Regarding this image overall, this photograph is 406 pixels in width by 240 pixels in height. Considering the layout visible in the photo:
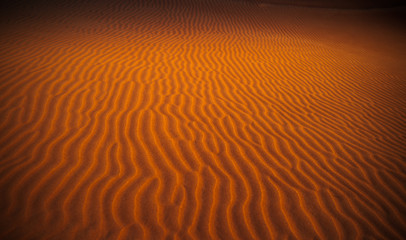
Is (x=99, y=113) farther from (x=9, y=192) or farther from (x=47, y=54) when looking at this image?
(x=47, y=54)

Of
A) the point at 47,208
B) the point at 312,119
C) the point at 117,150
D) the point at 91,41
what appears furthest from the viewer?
the point at 91,41

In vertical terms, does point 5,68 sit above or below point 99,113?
above

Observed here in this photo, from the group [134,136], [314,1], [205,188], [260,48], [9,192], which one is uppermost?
[314,1]

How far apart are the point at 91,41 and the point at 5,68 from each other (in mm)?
2421

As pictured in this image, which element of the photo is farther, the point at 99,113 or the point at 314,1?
the point at 314,1

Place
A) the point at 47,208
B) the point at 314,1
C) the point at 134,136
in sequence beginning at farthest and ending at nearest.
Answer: the point at 314,1, the point at 134,136, the point at 47,208

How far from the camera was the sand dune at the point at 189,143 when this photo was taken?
6.47 feet

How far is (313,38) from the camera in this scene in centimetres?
945

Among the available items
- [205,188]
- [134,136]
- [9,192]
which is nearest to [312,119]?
[205,188]

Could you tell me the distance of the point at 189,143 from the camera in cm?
280

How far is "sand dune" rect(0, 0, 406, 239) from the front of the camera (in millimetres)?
1973

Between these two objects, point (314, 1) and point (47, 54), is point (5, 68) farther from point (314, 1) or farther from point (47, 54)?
point (314, 1)

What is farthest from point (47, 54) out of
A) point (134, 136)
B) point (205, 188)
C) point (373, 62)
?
point (373, 62)

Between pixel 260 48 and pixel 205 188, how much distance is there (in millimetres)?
6097
